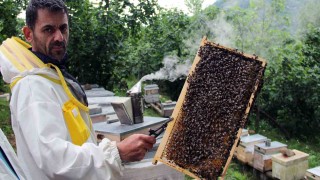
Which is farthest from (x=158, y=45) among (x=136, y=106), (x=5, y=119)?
(x=136, y=106)

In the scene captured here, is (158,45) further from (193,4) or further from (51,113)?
(51,113)

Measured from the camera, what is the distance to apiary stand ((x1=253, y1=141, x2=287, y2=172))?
4551mm

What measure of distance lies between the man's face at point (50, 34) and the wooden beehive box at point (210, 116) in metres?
0.93

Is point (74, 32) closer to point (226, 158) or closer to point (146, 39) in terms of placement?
point (146, 39)

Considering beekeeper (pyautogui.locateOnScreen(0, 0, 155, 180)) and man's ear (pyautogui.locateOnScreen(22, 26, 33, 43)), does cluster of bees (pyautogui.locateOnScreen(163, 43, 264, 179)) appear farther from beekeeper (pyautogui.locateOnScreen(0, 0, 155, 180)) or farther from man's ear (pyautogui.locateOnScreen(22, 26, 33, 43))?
man's ear (pyautogui.locateOnScreen(22, 26, 33, 43))

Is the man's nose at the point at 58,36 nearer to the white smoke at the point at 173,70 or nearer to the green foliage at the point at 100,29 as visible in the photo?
the white smoke at the point at 173,70

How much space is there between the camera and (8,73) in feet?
5.93

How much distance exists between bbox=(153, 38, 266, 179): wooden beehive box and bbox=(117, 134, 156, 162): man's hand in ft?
1.38

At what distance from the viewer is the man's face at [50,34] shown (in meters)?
1.87

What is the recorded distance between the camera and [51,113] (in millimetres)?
1632

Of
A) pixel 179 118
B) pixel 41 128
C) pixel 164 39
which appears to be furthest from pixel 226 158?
pixel 164 39

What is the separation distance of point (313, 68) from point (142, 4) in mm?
4201

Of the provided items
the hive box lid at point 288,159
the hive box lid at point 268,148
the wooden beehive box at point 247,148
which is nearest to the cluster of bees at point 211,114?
the hive box lid at point 288,159

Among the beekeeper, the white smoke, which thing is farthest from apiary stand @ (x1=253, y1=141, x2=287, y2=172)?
the beekeeper
